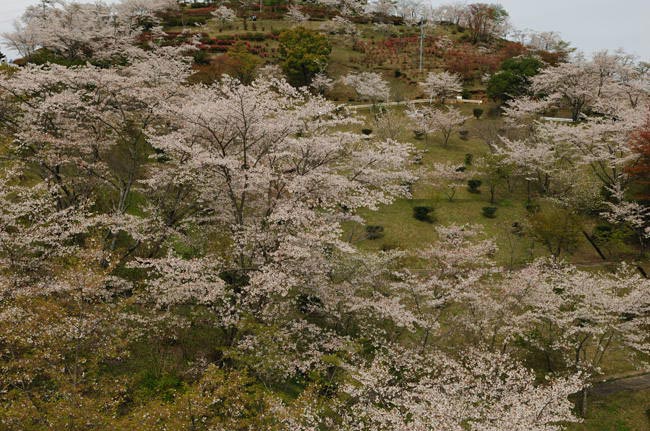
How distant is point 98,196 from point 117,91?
20.6 ft

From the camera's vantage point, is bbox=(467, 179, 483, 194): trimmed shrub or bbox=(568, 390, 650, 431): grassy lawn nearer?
bbox=(568, 390, 650, 431): grassy lawn

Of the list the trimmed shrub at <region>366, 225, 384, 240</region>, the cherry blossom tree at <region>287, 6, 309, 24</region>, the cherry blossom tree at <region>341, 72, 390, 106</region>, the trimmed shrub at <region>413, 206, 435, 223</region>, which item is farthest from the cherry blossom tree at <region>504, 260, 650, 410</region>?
the cherry blossom tree at <region>287, 6, 309, 24</region>

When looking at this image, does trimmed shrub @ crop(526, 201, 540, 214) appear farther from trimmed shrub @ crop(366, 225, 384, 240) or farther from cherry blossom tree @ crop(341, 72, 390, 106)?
cherry blossom tree @ crop(341, 72, 390, 106)

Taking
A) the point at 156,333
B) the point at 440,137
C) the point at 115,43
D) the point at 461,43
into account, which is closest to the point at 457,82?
the point at 440,137

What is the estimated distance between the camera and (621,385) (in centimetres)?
1916

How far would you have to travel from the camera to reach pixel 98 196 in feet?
75.4

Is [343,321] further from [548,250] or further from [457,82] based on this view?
[457,82]

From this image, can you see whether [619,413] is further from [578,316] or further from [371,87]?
[371,87]

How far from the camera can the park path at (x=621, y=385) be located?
18.8 meters

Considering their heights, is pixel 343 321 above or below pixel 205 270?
below

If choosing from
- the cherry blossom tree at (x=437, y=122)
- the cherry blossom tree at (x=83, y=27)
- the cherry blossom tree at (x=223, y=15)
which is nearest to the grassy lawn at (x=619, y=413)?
the cherry blossom tree at (x=437, y=122)

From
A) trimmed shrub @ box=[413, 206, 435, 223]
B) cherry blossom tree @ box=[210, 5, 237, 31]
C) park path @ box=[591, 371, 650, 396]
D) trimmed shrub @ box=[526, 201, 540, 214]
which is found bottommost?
park path @ box=[591, 371, 650, 396]

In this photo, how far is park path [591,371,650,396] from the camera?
18819mm

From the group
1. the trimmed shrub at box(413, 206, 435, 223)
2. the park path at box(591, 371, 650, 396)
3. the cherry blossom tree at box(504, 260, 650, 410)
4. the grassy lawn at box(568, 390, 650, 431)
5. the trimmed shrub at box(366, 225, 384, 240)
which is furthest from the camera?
the trimmed shrub at box(413, 206, 435, 223)
